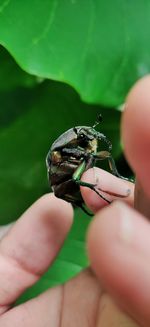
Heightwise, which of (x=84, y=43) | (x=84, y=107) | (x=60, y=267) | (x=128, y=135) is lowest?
(x=60, y=267)

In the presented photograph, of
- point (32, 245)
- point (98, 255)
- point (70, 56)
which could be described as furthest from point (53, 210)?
point (98, 255)

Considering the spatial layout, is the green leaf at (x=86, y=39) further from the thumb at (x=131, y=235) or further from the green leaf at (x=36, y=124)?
the thumb at (x=131, y=235)

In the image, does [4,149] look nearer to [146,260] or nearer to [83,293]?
[83,293]

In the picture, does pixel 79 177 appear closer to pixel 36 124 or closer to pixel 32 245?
pixel 32 245

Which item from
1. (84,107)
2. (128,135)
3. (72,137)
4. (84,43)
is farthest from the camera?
(84,107)

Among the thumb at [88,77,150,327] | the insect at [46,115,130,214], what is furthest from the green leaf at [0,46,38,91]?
the thumb at [88,77,150,327]

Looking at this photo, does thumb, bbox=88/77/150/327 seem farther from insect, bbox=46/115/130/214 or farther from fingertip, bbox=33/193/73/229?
fingertip, bbox=33/193/73/229

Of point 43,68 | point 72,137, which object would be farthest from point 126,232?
point 43,68
